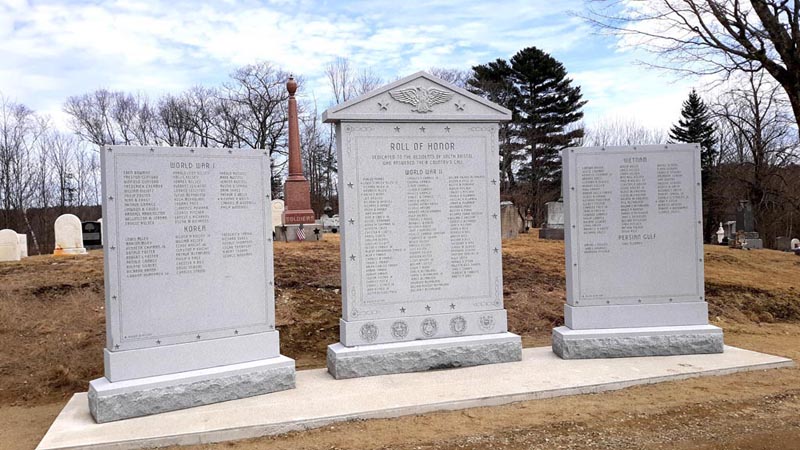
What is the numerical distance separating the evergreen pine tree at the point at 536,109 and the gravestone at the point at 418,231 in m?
28.7

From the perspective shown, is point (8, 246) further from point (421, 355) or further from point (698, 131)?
point (698, 131)

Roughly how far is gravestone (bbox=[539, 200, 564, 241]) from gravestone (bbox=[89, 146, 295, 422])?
1366cm

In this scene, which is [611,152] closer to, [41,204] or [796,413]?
[796,413]

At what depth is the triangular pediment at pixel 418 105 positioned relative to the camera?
5859 millimetres

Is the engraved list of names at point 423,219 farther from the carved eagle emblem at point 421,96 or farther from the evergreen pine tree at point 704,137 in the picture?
the evergreen pine tree at point 704,137

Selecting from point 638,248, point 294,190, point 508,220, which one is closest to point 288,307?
point 638,248

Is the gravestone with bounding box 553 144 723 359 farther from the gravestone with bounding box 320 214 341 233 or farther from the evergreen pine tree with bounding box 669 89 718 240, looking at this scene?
the evergreen pine tree with bounding box 669 89 718 240

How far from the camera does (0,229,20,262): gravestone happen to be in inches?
554

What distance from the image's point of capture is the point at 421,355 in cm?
588

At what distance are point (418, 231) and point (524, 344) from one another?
2871mm

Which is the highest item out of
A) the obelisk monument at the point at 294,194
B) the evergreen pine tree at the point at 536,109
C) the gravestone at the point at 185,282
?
the evergreen pine tree at the point at 536,109

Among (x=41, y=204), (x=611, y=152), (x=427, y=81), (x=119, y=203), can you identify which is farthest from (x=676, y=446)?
(x=41, y=204)

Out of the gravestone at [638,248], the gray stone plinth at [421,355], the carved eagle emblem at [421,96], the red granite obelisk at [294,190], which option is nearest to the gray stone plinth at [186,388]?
the gray stone plinth at [421,355]

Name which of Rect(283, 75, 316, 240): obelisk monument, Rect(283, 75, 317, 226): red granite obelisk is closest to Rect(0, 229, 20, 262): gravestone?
Rect(283, 75, 316, 240): obelisk monument
